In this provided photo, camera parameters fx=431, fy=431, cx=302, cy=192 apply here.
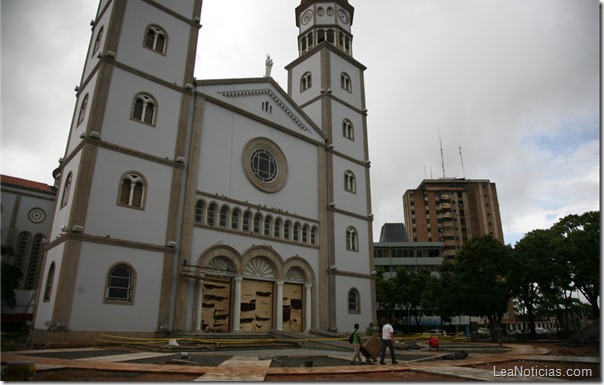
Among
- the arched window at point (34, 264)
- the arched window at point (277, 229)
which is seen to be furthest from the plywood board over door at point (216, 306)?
the arched window at point (34, 264)

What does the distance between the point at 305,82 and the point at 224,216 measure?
630 inches

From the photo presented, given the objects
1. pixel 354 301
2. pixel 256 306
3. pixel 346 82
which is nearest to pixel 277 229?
pixel 256 306

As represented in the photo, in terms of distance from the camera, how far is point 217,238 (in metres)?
22.6

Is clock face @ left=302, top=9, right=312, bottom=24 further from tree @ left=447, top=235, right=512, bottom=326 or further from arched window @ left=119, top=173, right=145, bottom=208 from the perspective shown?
arched window @ left=119, top=173, right=145, bottom=208

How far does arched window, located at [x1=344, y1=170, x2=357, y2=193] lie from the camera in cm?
3165

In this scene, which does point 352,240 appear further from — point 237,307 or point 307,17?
point 307,17

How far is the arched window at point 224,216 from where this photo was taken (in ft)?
76.2

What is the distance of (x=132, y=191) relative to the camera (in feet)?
66.0

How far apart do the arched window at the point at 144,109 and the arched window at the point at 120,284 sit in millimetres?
7322

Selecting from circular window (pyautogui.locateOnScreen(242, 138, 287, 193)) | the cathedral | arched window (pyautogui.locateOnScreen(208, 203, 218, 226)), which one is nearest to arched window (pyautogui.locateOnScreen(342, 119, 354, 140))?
the cathedral

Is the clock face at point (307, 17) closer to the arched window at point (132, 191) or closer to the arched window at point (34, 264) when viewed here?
the arched window at point (132, 191)

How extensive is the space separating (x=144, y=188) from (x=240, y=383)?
14.2 metres

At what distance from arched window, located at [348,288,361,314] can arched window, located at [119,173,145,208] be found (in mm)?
15204

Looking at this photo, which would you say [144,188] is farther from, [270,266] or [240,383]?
[240,383]
